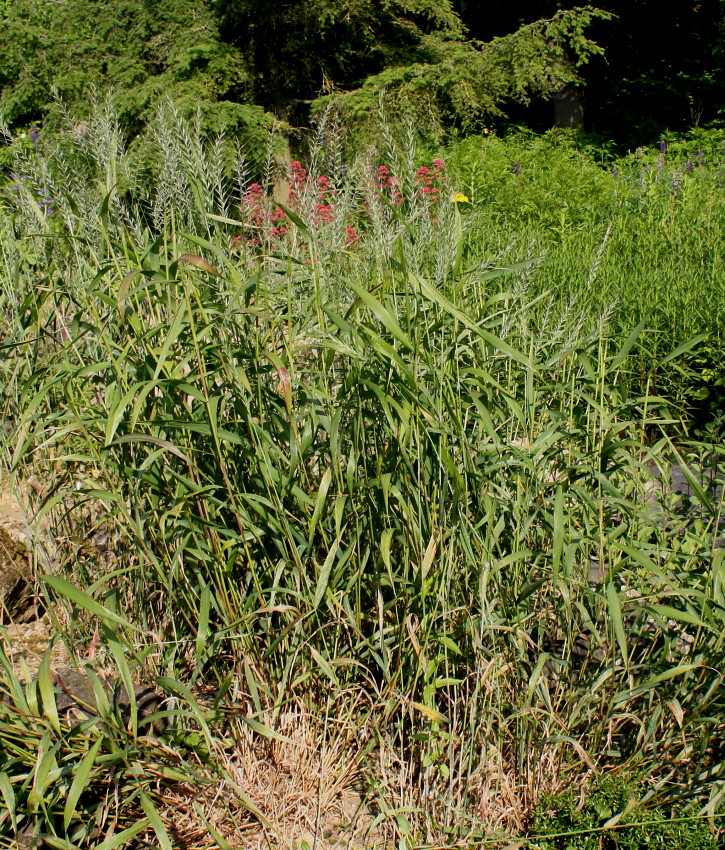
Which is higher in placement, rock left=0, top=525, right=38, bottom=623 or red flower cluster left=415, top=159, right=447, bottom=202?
red flower cluster left=415, top=159, right=447, bottom=202

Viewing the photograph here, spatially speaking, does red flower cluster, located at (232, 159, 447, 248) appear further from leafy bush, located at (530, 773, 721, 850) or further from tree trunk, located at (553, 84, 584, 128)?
tree trunk, located at (553, 84, 584, 128)

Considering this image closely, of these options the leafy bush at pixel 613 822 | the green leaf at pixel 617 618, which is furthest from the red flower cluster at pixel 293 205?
the leafy bush at pixel 613 822

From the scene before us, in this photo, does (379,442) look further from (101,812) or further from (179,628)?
(101,812)

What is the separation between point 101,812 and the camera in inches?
68.7

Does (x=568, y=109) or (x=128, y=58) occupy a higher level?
(x=128, y=58)

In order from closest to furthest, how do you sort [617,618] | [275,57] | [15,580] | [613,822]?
[617,618] → [613,822] → [15,580] → [275,57]

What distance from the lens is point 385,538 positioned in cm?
180

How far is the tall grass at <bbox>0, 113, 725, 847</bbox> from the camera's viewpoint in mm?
1816

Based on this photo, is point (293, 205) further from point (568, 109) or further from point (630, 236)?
point (568, 109)

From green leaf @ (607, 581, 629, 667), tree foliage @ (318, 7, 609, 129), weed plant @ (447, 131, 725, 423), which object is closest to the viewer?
green leaf @ (607, 581, 629, 667)

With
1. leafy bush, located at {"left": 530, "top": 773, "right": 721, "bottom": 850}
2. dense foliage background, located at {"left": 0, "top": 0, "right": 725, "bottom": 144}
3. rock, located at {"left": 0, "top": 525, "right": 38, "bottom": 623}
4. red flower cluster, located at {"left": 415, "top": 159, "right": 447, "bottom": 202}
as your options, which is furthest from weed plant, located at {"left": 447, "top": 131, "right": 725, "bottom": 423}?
rock, located at {"left": 0, "top": 525, "right": 38, "bottom": 623}

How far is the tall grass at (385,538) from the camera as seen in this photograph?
182 cm

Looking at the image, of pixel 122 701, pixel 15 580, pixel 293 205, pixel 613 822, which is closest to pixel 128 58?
pixel 293 205

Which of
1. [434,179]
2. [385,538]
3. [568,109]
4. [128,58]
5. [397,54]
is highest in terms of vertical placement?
[128,58]
